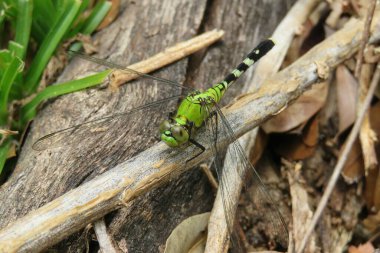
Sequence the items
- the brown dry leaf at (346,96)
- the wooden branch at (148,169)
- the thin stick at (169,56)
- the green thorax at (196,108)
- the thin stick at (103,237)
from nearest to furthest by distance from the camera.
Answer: the wooden branch at (148,169), the thin stick at (103,237), the green thorax at (196,108), the thin stick at (169,56), the brown dry leaf at (346,96)

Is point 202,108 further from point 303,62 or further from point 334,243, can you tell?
point 334,243

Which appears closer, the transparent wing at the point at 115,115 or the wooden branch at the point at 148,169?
the wooden branch at the point at 148,169

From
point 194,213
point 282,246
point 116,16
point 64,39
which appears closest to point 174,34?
point 116,16

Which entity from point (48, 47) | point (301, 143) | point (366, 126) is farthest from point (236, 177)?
point (48, 47)

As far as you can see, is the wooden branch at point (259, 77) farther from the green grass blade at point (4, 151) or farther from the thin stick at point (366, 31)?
the green grass blade at point (4, 151)

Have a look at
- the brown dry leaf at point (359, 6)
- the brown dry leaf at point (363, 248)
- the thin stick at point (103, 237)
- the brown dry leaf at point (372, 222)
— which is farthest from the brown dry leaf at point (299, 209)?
the brown dry leaf at point (359, 6)

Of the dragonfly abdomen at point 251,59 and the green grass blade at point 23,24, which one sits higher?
the green grass blade at point 23,24

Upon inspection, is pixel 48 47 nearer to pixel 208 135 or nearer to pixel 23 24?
pixel 23 24
